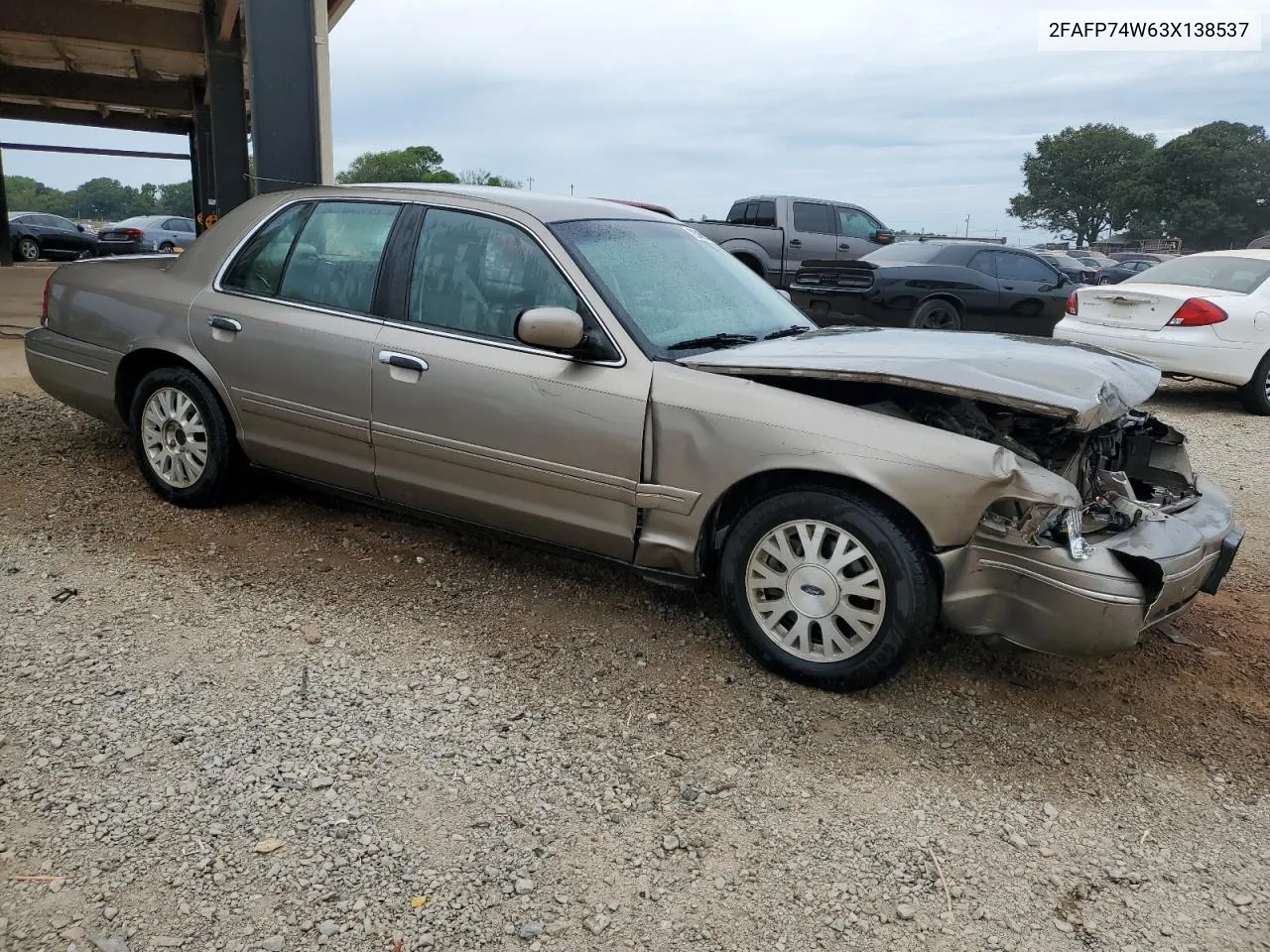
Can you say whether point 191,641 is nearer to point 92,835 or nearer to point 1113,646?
point 92,835

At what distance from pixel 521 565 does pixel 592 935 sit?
2188 millimetres

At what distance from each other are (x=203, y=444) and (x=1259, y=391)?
8420 mm

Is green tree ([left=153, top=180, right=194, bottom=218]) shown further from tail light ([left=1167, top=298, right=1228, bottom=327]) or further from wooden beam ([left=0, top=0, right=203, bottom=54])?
tail light ([left=1167, top=298, right=1228, bottom=327])

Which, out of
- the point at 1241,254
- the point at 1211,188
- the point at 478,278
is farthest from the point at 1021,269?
the point at 1211,188

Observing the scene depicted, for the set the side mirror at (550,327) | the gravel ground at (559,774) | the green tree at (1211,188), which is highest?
the green tree at (1211,188)

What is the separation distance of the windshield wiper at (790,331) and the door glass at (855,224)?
1242 cm

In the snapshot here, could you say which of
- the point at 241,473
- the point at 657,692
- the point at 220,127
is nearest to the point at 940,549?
the point at 657,692

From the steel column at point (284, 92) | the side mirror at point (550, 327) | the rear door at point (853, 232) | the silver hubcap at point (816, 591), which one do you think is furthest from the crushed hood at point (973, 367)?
the rear door at point (853, 232)

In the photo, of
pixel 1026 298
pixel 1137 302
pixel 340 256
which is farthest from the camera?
pixel 1026 298

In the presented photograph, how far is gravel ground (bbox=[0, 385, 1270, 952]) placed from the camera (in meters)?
2.33

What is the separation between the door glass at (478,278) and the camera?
3.75m

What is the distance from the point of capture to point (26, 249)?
25797 millimetres

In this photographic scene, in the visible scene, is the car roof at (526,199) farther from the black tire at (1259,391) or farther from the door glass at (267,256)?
the black tire at (1259,391)

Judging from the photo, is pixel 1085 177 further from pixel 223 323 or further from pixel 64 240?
pixel 223 323
